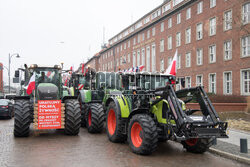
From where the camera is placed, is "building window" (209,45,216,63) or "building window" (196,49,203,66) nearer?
"building window" (209,45,216,63)

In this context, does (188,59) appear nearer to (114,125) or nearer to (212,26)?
(212,26)

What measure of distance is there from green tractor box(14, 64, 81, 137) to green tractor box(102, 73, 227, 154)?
5.67ft

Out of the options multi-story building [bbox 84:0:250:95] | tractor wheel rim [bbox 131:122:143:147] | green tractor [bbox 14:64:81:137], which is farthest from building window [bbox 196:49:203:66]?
tractor wheel rim [bbox 131:122:143:147]

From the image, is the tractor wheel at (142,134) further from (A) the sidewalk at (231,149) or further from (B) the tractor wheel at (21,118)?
(B) the tractor wheel at (21,118)

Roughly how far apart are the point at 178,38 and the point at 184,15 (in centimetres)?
325

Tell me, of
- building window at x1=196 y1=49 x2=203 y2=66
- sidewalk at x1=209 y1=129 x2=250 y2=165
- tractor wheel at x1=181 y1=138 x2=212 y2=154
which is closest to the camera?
sidewalk at x1=209 y1=129 x2=250 y2=165

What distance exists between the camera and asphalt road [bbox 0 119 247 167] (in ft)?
22.5

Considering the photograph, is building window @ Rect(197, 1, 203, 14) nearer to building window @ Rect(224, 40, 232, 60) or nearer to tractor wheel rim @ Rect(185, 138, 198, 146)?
building window @ Rect(224, 40, 232, 60)

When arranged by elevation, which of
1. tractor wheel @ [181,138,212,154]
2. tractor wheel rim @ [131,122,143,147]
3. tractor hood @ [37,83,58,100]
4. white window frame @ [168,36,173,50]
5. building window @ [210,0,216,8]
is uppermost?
building window @ [210,0,216,8]

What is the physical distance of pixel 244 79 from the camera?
27.2 m

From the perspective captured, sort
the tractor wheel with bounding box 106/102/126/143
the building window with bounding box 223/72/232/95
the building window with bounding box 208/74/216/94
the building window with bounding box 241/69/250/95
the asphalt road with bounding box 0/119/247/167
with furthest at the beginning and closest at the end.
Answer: the building window with bounding box 208/74/216/94 → the building window with bounding box 223/72/232/95 → the building window with bounding box 241/69/250/95 → the tractor wheel with bounding box 106/102/126/143 → the asphalt road with bounding box 0/119/247/167

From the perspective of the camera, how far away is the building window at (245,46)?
26.6m

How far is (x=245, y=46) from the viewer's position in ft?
88.2

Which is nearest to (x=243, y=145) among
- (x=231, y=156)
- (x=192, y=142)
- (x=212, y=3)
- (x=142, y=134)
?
(x=231, y=156)
